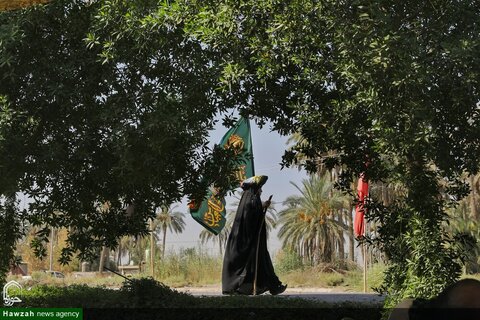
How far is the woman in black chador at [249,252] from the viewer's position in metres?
9.20

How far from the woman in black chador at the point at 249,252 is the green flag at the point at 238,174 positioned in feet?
1.19

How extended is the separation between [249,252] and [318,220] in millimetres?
22029

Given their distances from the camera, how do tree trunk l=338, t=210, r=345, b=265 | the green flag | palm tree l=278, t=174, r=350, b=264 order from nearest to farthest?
the green flag, tree trunk l=338, t=210, r=345, b=265, palm tree l=278, t=174, r=350, b=264

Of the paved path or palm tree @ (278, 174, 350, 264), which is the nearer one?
the paved path

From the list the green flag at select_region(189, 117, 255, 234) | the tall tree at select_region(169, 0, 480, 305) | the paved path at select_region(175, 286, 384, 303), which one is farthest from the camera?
the paved path at select_region(175, 286, 384, 303)

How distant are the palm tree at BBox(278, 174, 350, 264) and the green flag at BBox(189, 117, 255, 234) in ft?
42.6

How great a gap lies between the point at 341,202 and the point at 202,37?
2465 centimetres

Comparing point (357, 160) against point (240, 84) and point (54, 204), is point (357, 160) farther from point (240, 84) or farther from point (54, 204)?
point (54, 204)

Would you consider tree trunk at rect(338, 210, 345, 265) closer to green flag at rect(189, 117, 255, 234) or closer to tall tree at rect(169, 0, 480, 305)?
green flag at rect(189, 117, 255, 234)

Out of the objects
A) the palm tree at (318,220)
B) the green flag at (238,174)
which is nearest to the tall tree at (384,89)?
the green flag at (238,174)

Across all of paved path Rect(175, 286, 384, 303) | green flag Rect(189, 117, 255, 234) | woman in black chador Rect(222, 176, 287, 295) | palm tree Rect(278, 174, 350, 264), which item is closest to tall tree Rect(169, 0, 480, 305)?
green flag Rect(189, 117, 255, 234)

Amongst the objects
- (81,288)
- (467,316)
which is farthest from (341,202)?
(467,316)

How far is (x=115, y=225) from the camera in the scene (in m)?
7.81

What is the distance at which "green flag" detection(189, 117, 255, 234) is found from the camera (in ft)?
24.3
